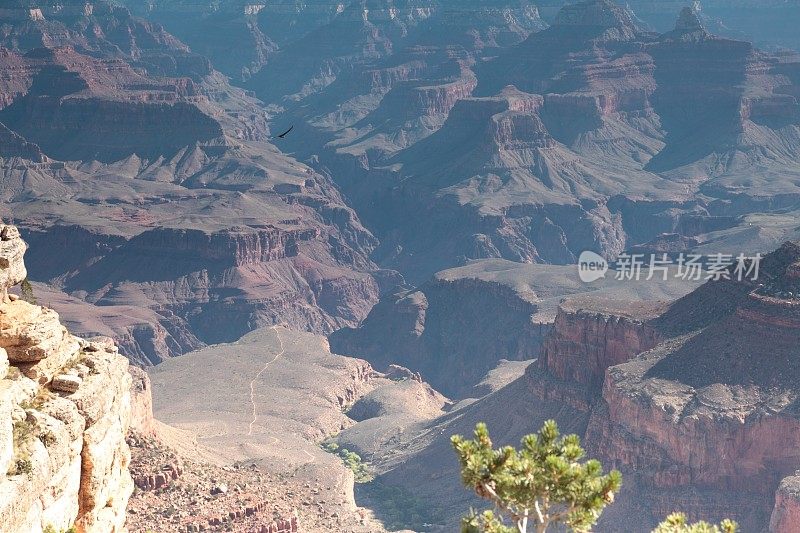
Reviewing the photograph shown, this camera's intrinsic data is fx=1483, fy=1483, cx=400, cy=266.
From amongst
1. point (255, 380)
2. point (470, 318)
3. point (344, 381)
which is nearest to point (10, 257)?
point (255, 380)

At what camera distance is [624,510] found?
248ft

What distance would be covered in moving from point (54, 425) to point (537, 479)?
8.44 metres

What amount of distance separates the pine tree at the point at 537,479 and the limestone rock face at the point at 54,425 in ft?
Result: 22.9

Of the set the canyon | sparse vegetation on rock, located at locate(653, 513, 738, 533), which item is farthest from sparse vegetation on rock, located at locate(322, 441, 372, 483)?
sparse vegetation on rock, located at locate(653, 513, 738, 533)

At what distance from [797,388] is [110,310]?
9204 cm

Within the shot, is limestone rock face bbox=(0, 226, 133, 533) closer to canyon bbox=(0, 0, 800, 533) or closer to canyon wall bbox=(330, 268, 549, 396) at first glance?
canyon bbox=(0, 0, 800, 533)

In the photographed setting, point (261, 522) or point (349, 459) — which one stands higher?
point (261, 522)

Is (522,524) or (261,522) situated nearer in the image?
(522,524)

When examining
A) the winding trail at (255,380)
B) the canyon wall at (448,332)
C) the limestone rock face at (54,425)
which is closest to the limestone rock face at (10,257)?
the limestone rock face at (54,425)

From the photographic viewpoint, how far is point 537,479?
25.3 metres

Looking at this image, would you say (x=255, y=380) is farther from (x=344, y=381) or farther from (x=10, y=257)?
(x=10, y=257)

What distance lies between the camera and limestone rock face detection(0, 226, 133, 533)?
24500 mm

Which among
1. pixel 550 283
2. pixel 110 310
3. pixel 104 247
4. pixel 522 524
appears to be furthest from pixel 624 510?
pixel 104 247

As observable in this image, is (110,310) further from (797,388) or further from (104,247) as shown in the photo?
(797,388)
